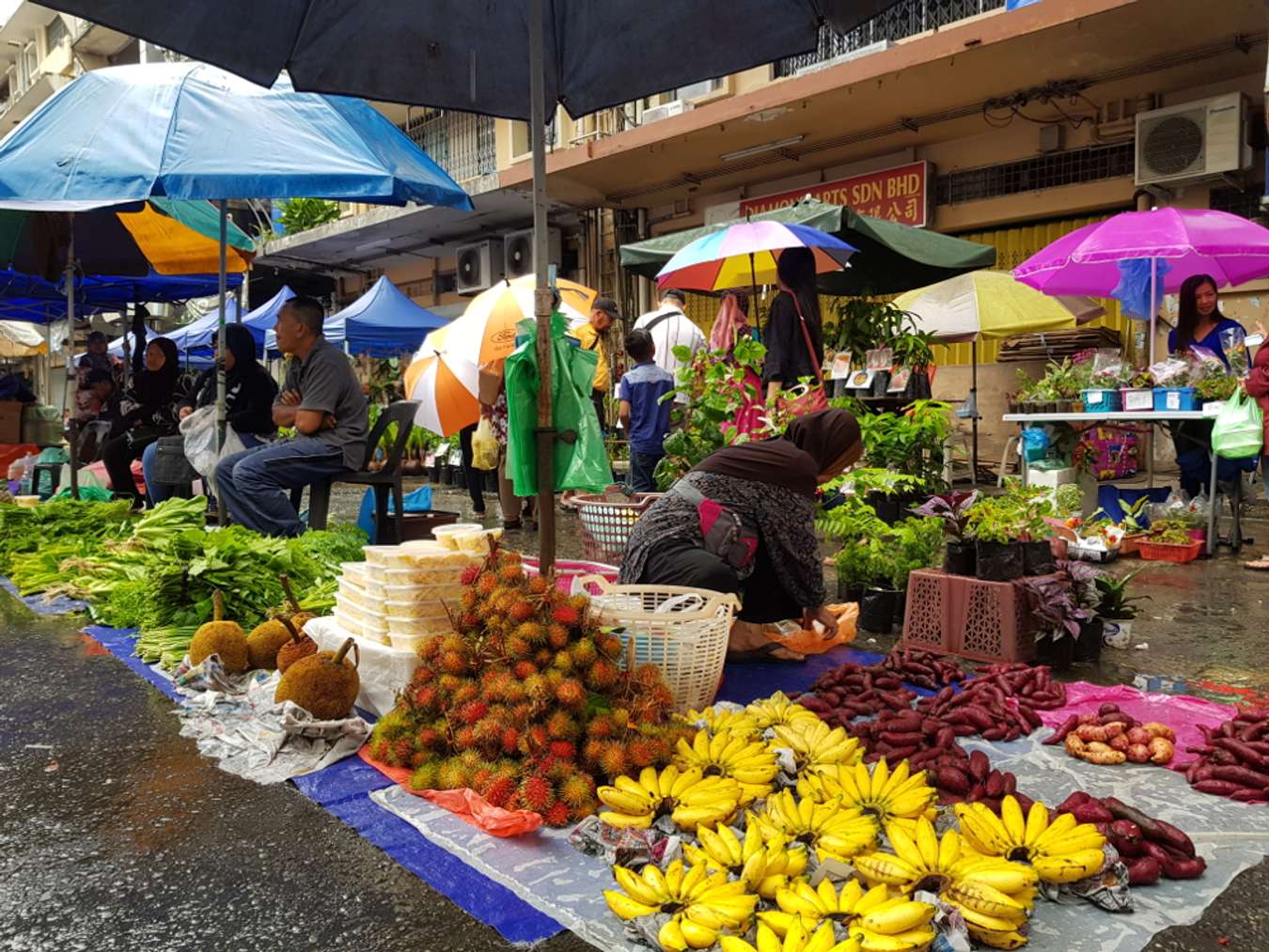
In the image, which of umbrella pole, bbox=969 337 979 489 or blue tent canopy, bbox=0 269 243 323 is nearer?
umbrella pole, bbox=969 337 979 489

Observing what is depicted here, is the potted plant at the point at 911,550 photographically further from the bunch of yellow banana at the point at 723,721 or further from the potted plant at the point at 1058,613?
the bunch of yellow banana at the point at 723,721

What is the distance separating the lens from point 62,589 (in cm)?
586

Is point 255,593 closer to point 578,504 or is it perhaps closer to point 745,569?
point 578,504

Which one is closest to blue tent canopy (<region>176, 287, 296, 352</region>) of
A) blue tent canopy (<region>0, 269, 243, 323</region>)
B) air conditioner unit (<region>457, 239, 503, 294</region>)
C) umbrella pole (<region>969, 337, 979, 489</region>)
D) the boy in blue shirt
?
blue tent canopy (<region>0, 269, 243, 323</region>)

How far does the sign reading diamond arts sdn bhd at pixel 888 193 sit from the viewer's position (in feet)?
37.7

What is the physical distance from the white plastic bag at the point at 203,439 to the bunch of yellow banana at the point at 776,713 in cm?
459

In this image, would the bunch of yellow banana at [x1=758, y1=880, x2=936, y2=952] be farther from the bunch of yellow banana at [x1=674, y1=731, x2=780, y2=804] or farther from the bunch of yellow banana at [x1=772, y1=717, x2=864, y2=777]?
the bunch of yellow banana at [x1=772, y1=717, x2=864, y2=777]

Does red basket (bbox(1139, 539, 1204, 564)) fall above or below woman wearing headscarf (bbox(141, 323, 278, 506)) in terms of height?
below

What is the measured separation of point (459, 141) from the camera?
18.2m

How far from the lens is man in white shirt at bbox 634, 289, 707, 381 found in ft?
26.6

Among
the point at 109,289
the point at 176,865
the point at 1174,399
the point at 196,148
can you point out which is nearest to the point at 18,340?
the point at 109,289

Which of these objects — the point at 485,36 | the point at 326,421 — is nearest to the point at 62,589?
the point at 326,421

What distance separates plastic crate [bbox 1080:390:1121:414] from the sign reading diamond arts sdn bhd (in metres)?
4.53

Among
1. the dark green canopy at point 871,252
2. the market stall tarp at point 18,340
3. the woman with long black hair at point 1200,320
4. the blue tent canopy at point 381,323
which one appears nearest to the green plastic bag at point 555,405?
the dark green canopy at point 871,252
